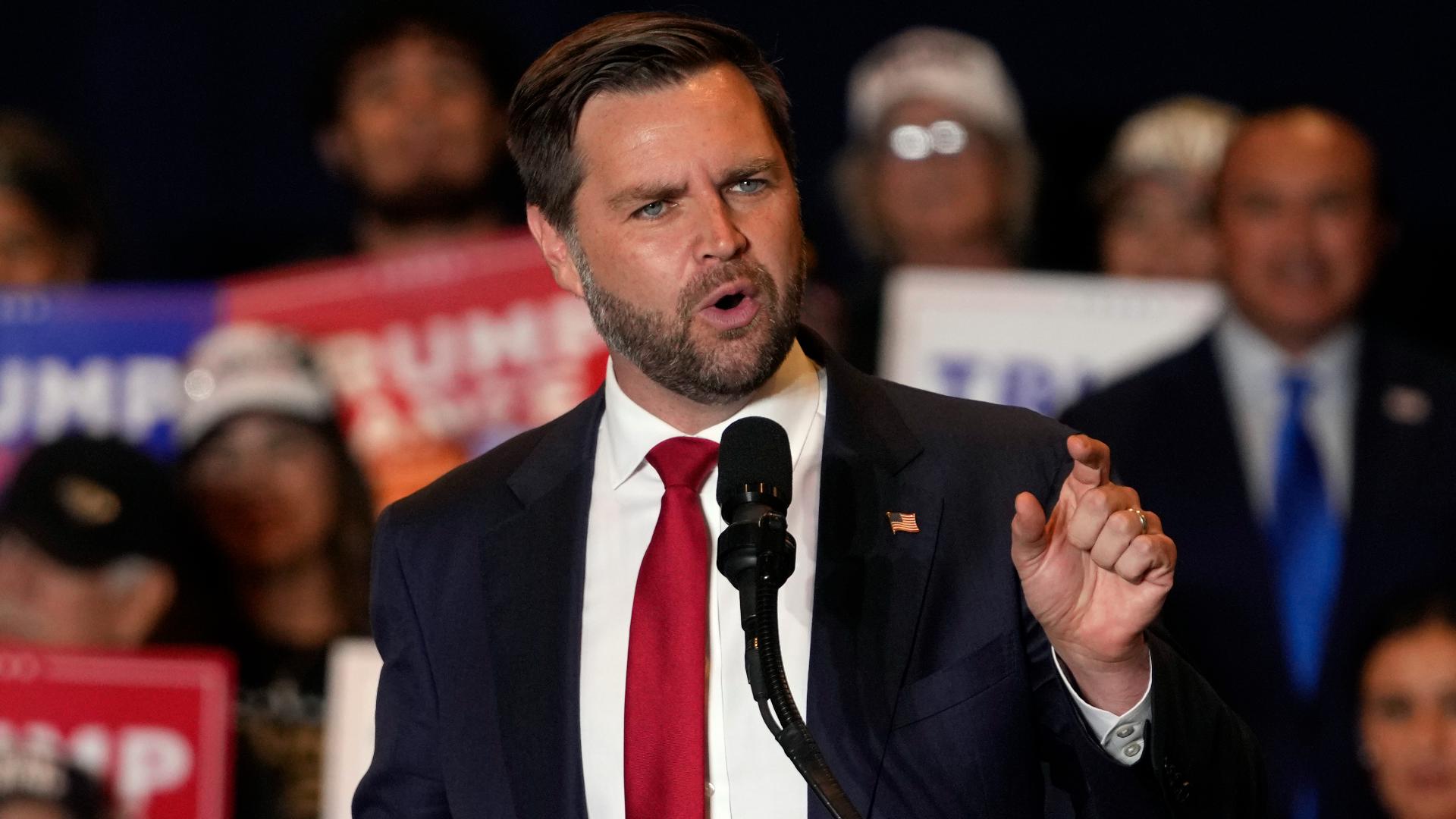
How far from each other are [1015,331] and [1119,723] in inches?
80.4

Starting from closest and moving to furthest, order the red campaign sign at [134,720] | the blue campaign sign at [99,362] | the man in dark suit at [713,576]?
1. the man in dark suit at [713,576]
2. the red campaign sign at [134,720]
3. the blue campaign sign at [99,362]

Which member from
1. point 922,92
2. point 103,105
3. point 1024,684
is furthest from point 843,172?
point 1024,684

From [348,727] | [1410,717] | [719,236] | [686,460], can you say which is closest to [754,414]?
[686,460]

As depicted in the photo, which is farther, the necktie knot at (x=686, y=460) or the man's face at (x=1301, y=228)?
the man's face at (x=1301, y=228)

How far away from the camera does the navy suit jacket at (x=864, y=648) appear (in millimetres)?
1678

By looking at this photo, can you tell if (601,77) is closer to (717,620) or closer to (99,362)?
(717,620)

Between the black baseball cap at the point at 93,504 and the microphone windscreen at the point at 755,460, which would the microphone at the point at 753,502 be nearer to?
the microphone windscreen at the point at 755,460

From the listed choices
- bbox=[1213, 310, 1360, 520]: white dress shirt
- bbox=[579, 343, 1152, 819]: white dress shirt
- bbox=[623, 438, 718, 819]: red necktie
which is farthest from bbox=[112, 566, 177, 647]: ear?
bbox=[1213, 310, 1360, 520]: white dress shirt

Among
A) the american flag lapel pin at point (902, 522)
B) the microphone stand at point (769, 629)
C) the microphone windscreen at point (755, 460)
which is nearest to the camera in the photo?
the microphone stand at point (769, 629)

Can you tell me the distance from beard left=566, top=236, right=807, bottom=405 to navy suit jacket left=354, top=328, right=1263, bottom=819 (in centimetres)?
11

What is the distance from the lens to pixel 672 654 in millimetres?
1794

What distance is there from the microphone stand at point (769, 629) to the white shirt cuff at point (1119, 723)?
10.4 inches

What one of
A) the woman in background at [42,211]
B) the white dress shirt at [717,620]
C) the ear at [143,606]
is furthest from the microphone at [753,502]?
the woman in background at [42,211]

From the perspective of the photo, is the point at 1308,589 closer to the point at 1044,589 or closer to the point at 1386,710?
the point at 1386,710
